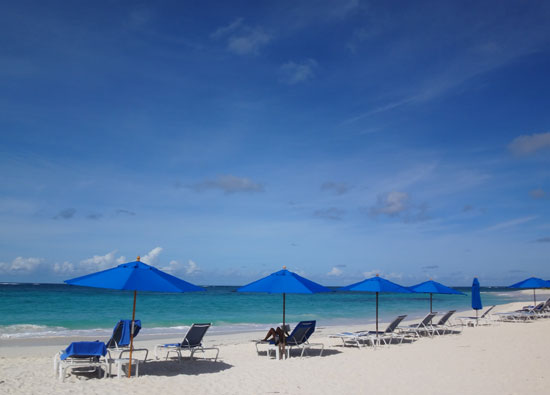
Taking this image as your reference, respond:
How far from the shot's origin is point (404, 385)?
6.55 meters

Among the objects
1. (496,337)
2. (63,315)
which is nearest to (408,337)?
(496,337)

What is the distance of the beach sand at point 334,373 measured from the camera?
Result: 6.29m

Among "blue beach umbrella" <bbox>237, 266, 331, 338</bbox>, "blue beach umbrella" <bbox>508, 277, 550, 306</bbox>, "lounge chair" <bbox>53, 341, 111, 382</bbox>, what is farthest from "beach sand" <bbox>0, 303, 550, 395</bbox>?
"blue beach umbrella" <bbox>508, 277, 550, 306</bbox>

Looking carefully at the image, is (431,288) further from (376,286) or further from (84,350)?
(84,350)

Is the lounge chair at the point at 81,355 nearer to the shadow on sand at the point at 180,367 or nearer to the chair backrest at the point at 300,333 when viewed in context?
the shadow on sand at the point at 180,367

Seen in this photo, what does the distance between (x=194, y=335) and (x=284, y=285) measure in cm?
179

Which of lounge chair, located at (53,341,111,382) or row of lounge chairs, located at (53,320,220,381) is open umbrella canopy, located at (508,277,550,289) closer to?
row of lounge chairs, located at (53,320,220,381)

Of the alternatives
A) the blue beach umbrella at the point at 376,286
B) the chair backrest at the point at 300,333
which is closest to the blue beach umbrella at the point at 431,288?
the blue beach umbrella at the point at 376,286

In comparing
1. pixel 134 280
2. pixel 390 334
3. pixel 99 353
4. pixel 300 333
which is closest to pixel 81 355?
pixel 99 353

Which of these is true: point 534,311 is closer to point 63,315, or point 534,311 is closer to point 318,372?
point 318,372

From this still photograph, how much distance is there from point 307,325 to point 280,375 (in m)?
2.02

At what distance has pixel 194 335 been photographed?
8.26m

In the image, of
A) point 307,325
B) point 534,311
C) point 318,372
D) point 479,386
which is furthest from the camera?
point 534,311

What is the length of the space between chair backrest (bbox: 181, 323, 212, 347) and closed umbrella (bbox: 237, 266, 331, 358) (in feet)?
2.91
